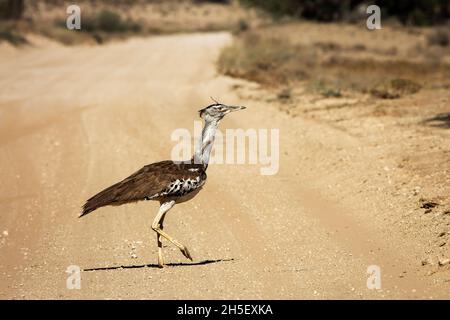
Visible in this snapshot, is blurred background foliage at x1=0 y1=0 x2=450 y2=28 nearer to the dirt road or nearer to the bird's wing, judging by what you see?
the dirt road

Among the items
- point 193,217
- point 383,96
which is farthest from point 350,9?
point 193,217

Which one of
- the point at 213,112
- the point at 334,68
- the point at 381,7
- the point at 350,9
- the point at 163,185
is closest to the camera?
the point at 163,185

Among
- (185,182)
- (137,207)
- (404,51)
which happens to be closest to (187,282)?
(185,182)

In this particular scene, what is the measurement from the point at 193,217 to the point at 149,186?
2.41 m

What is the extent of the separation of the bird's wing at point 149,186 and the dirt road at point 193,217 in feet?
2.34

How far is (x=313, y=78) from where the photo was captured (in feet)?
74.3

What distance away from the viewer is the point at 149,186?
27.7 feet

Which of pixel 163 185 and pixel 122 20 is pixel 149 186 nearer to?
pixel 163 185

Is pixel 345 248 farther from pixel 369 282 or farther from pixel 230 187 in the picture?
pixel 230 187

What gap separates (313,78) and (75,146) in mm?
8984

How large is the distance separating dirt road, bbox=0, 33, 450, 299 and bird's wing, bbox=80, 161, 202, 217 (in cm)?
71

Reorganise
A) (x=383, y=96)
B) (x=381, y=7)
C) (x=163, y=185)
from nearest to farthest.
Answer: (x=163, y=185) → (x=383, y=96) → (x=381, y=7)

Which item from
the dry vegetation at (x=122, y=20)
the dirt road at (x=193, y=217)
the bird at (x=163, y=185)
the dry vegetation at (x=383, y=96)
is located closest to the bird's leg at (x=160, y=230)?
the bird at (x=163, y=185)

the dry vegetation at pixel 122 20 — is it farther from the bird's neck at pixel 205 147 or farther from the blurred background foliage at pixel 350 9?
the bird's neck at pixel 205 147
